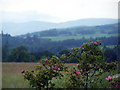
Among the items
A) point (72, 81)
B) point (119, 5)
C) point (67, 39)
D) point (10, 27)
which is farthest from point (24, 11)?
point (72, 81)

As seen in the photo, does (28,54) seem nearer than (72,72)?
No

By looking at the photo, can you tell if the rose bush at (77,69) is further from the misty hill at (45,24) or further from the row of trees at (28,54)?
the misty hill at (45,24)

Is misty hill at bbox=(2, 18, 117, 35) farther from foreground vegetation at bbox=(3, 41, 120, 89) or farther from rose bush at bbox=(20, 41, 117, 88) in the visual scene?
rose bush at bbox=(20, 41, 117, 88)

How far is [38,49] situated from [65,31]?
99 centimetres

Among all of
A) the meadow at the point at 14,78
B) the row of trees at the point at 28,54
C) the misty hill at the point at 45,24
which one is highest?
the misty hill at the point at 45,24

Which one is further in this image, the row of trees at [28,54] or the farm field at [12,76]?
the row of trees at [28,54]

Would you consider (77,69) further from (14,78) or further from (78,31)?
(78,31)

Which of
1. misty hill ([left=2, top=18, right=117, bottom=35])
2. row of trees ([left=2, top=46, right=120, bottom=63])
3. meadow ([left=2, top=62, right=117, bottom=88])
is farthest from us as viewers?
misty hill ([left=2, top=18, right=117, bottom=35])

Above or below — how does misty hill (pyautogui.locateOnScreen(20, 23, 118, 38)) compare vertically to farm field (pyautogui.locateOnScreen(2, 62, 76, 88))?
above

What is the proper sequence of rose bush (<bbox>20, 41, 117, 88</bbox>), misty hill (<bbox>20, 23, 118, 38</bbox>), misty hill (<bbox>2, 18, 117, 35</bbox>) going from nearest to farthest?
rose bush (<bbox>20, 41, 117, 88</bbox>) → misty hill (<bbox>2, 18, 117, 35</bbox>) → misty hill (<bbox>20, 23, 118, 38</bbox>)

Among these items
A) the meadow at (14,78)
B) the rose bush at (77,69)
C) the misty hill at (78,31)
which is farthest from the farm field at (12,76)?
the misty hill at (78,31)

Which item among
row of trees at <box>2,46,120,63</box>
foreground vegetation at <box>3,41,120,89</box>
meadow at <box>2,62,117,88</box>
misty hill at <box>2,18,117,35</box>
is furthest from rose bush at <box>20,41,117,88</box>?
misty hill at <box>2,18,117,35</box>

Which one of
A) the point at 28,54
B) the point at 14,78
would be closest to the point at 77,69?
the point at 14,78

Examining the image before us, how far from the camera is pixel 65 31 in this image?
5.46 meters
